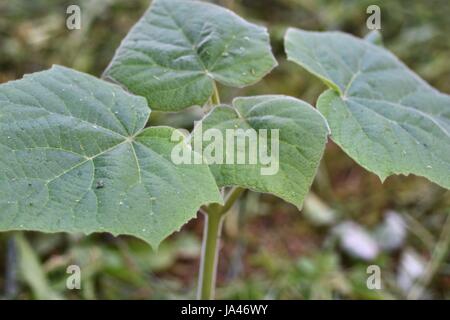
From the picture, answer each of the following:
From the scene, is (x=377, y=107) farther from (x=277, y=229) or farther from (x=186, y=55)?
(x=277, y=229)

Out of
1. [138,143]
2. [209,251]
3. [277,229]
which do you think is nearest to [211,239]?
[209,251]

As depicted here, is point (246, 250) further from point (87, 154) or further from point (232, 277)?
point (87, 154)

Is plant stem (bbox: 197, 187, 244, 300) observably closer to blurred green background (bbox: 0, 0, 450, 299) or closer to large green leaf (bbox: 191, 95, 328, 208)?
large green leaf (bbox: 191, 95, 328, 208)

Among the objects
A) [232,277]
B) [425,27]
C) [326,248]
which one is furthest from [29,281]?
[425,27]

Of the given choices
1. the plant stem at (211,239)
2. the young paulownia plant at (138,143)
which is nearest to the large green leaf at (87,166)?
the young paulownia plant at (138,143)

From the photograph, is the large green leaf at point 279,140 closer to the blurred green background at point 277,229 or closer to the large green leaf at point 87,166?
the large green leaf at point 87,166

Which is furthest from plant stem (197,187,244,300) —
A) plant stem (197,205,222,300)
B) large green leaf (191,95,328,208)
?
large green leaf (191,95,328,208)
